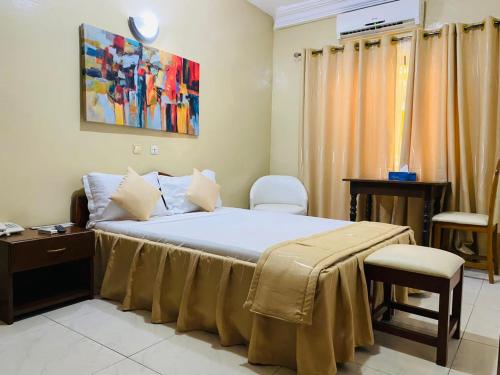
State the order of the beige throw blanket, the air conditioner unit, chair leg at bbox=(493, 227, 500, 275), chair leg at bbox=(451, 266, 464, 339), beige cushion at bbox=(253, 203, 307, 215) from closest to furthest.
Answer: the beige throw blanket
chair leg at bbox=(451, 266, 464, 339)
chair leg at bbox=(493, 227, 500, 275)
the air conditioner unit
beige cushion at bbox=(253, 203, 307, 215)

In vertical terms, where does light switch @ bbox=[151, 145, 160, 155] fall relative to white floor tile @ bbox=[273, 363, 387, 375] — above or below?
above

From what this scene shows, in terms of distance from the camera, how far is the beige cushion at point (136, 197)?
2.90m

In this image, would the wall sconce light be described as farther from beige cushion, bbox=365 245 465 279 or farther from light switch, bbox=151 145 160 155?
beige cushion, bbox=365 245 465 279

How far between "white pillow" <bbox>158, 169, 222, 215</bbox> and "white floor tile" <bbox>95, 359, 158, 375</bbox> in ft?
5.34

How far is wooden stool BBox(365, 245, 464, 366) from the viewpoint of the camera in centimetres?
184

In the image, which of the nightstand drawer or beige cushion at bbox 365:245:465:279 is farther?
the nightstand drawer

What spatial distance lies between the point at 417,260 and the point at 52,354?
6.19ft

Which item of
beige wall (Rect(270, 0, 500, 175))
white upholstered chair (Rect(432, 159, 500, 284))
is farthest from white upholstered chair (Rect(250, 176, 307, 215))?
white upholstered chair (Rect(432, 159, 500, 284))

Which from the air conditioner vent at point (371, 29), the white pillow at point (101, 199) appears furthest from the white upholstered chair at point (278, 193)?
the white pillow at point (101, 199)

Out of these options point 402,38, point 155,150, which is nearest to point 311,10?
point 402,38

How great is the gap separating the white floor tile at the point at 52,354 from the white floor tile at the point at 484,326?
1.99m

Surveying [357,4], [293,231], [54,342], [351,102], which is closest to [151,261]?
[54,342]

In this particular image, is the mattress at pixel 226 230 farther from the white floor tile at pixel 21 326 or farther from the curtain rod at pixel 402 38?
the curtain rod at pixel 402 38

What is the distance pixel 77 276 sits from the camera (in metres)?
2.78
